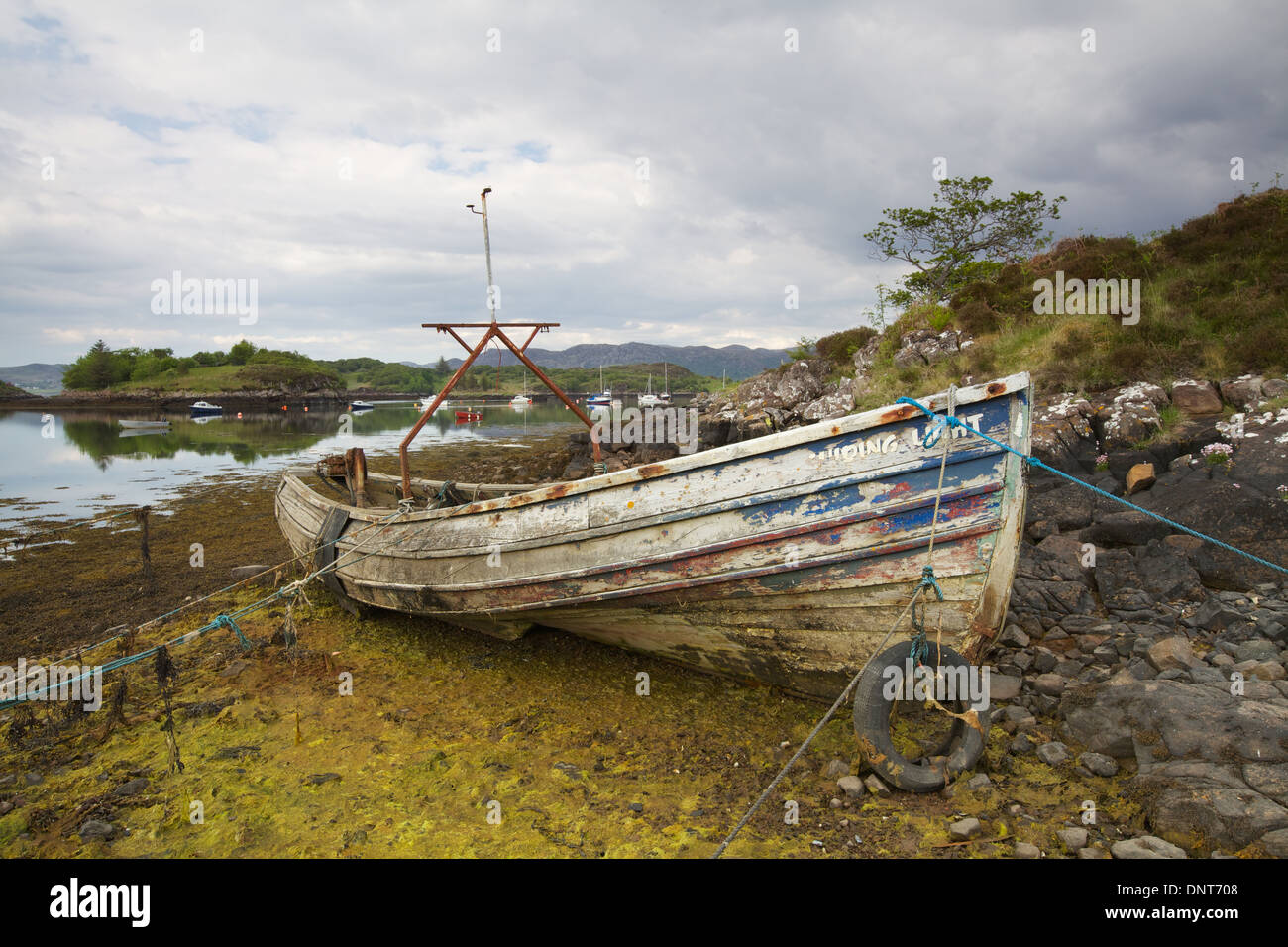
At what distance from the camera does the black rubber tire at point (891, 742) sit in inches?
157

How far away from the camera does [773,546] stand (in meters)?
4.60

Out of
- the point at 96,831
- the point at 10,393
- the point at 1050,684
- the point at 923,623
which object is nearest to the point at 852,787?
the point at 923,623

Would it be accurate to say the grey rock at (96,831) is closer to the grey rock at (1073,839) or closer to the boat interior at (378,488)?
the boat interior at (378,488)

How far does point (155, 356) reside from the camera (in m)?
102
